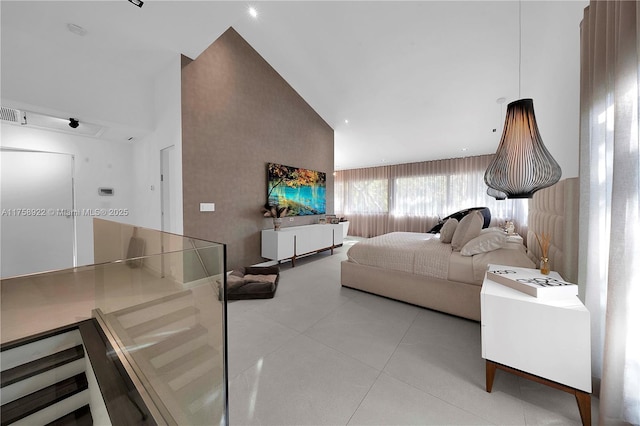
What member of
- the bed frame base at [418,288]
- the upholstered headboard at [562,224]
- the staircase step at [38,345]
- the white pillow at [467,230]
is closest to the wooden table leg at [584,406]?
the upholstered headboard at [562,224]

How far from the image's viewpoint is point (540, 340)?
1211 millimetres

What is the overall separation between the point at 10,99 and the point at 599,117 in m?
5.11

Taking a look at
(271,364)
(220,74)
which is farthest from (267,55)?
(271,364)

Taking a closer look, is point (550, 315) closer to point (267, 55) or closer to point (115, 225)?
point (115, 225)

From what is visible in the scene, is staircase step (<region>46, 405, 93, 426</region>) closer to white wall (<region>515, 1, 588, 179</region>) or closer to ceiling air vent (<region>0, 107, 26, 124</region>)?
ceiling air vent (<region>0, 107, 26, 124</region>)

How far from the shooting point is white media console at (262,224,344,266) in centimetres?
389

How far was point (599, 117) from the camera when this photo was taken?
127 cm

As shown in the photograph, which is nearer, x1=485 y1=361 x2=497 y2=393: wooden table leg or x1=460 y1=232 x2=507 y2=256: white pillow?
x1=485 y1=361 x2=497 y2=393: wooden table leg

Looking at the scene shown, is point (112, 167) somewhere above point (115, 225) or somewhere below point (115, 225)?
above

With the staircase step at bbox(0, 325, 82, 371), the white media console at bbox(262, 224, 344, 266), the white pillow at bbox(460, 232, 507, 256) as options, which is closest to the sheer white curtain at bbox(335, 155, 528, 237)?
the white media console at bbox(262, 224, 344, 266)

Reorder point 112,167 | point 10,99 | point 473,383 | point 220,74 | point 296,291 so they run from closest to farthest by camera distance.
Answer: point 473,383 → point 10,99 → point 296,291 → point 220,74 → point 112,167

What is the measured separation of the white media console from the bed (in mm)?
1424

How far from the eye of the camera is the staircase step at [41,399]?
0.94 meters

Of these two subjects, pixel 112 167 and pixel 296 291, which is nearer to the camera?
pixel 296 291
